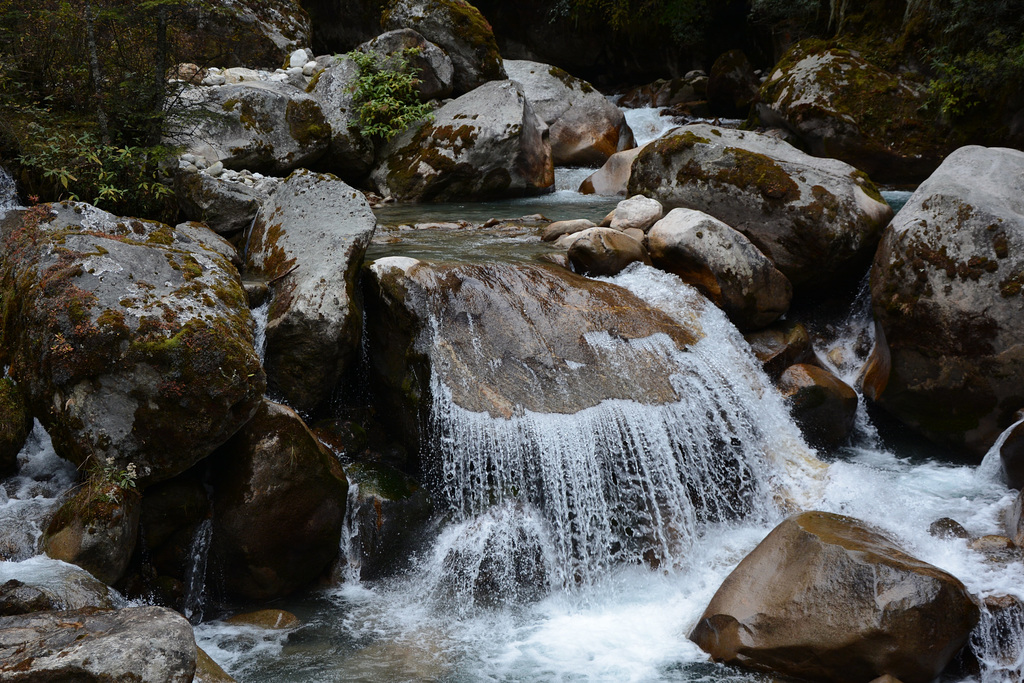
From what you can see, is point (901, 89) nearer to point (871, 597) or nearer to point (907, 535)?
point (907, 535)

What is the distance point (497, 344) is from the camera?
587cm

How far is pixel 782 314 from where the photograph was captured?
7281 millimetres

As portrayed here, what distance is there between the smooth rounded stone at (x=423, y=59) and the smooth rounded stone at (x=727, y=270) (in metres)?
6.52

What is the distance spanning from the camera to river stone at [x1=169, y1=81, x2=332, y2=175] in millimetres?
10195

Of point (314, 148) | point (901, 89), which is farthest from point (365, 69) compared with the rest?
point (901, 89)

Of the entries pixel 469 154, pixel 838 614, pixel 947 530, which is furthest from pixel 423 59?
pixel 838 614

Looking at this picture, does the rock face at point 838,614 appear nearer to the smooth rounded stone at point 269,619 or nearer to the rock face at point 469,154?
the smooth rounded stone at point 269,619

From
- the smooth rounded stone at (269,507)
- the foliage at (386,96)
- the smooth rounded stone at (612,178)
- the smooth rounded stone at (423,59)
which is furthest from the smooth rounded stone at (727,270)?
the smooth rounded stone at (423,59)

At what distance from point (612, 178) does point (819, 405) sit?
6.38 m

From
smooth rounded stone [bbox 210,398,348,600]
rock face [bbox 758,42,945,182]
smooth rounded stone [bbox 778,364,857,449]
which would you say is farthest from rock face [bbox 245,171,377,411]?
Answer: rock face [bbox 758,42,945,182]

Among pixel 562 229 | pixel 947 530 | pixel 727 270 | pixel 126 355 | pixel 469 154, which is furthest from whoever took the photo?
pixel 469 154

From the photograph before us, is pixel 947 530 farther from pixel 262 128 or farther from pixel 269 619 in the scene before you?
pixel 262 128

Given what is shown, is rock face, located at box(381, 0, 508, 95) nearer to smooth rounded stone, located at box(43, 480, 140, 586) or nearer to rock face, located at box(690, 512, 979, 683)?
smooth rounded stone, located at box(43, 480, 140, 586)

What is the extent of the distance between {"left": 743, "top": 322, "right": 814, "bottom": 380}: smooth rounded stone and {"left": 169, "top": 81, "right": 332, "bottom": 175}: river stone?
719 centimetres
